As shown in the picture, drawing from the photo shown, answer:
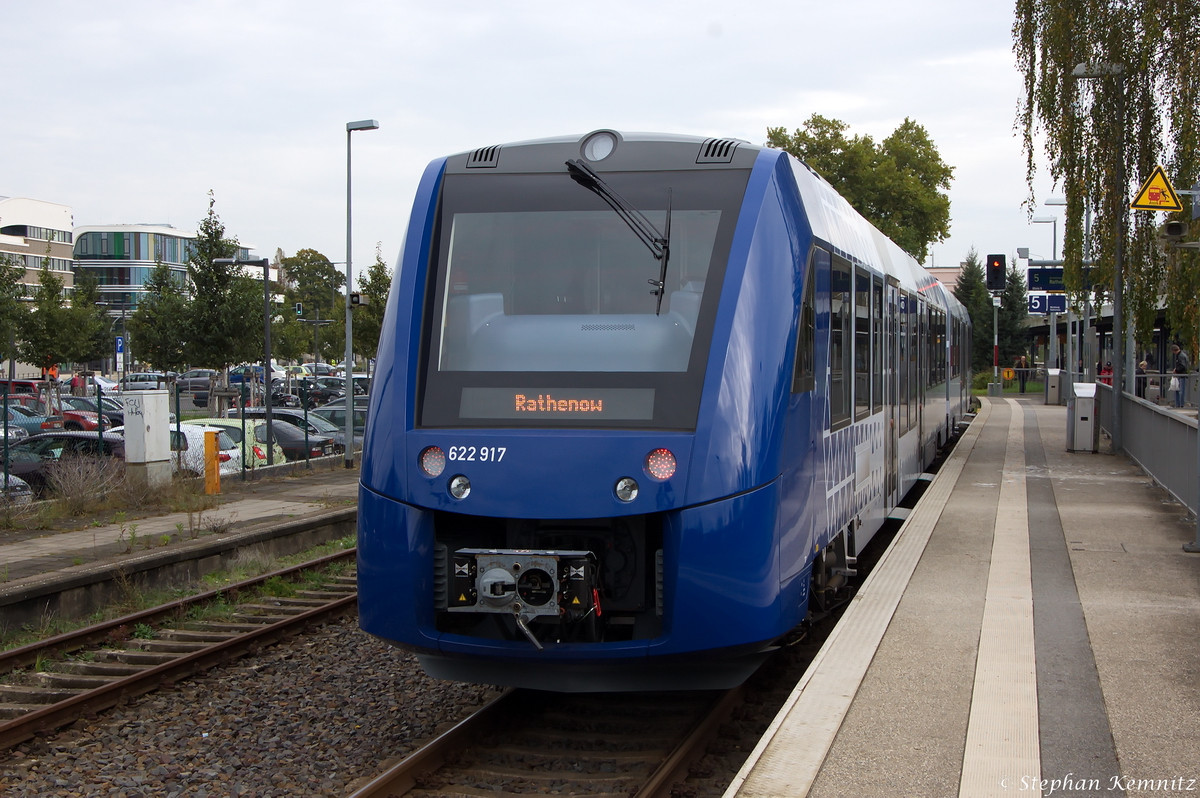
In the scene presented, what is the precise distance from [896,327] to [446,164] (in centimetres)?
592

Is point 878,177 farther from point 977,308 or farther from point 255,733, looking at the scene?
point 255,733

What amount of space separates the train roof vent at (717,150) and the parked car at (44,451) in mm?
13275

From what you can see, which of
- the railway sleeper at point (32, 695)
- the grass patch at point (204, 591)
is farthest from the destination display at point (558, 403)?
the grass patch at point (204, 591)

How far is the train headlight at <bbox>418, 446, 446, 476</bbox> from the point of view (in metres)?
5.55

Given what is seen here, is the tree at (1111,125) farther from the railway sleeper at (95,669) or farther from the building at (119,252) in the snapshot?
the building at (119,252)

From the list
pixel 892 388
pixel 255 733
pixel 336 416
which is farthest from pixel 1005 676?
pixel 336 416

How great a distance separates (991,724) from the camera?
204 inches

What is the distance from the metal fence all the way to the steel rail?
9.33m

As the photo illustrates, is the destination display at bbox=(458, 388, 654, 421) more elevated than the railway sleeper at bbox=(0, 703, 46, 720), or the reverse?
the destination display at bbox=(458, 388, 654, 421)

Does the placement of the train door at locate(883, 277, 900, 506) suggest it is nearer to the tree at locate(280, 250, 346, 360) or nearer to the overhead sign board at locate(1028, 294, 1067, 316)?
the overhead sign board at locate(1028, 294, 1067, 316)

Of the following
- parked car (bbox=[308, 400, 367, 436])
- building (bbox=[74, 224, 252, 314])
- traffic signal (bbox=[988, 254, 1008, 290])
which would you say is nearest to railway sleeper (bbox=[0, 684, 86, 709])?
parked car (bbox=[308, 400, 367, 436])

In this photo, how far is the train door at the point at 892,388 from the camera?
33.9 feet

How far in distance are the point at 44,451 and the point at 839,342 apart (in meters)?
14.6

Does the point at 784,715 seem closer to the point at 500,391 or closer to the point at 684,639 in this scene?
the point at 684,639
